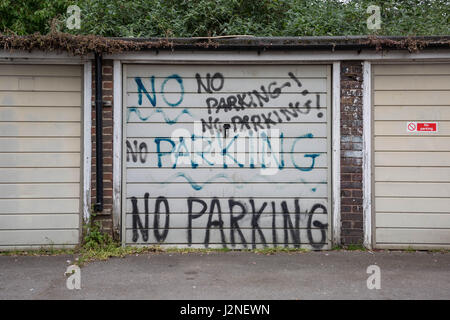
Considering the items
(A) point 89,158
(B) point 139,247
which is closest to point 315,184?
(B) point 139,247

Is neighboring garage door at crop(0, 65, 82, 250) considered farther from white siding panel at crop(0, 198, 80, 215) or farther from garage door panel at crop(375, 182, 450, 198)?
garage door panel at crop(375, 182, 450, 198)

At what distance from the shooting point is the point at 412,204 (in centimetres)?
618

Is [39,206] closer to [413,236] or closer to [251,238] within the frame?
[251,238]

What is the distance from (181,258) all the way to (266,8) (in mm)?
6445

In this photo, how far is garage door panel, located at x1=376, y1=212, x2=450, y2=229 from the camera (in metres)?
6.16

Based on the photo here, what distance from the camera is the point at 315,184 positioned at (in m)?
6.23

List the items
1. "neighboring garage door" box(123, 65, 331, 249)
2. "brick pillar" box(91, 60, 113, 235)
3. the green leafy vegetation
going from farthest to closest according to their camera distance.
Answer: the green leafy vegetation
"neighboring garage door" box(123, 65, 331, 249)
"brick pillar" box(91, 60, 113, 235)

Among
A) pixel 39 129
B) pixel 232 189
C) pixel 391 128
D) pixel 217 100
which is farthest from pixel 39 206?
pixel 391 128

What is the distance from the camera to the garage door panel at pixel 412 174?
20.2ft

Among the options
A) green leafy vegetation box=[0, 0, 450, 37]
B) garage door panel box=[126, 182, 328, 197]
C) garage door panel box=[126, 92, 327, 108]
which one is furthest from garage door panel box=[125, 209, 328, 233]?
green leafy vegetation box=[0, 0, 450, 37]

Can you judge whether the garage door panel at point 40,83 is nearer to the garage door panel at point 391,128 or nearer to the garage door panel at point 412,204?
the garage door panel at point 391,128

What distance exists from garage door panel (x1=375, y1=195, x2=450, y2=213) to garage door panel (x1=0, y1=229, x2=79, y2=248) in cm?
434

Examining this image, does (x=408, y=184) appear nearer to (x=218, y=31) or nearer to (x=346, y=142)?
(x=346, y=142)

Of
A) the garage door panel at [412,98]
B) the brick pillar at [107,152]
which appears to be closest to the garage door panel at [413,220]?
the garage door panel at [412,98]
